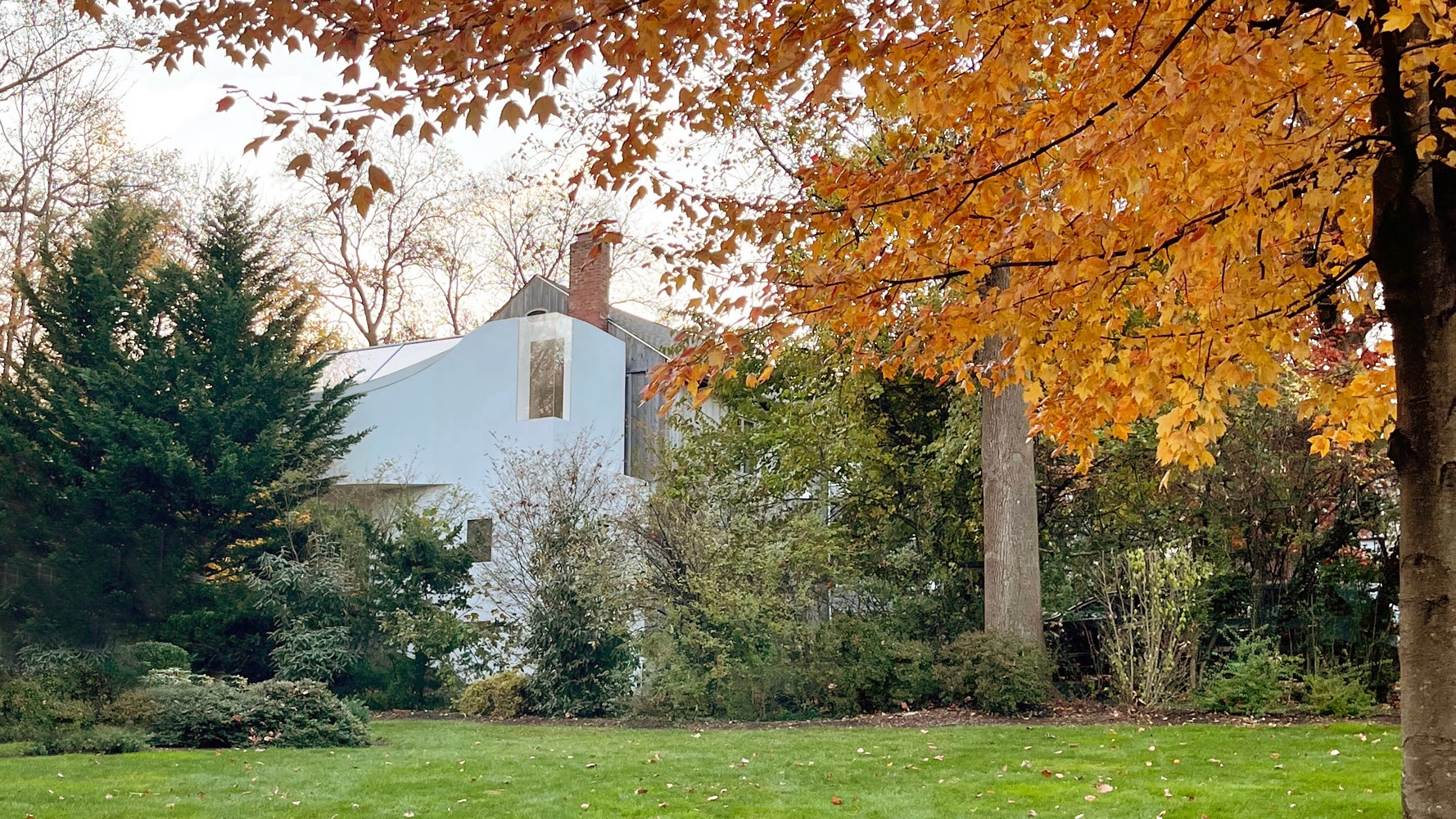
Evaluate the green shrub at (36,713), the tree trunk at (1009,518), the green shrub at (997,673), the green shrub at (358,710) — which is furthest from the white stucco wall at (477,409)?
the green shrub at (36,713)

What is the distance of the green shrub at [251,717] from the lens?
1077 centimetres

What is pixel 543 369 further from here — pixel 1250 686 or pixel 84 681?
pixel 1250 686

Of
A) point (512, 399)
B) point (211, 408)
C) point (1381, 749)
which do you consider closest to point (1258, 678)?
point (1381, 749)

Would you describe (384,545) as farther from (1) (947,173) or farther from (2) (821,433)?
(1) (947,173)

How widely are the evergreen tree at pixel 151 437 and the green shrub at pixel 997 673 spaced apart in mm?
10533

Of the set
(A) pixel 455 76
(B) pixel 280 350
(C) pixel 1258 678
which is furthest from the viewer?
(B) pixel 280 350

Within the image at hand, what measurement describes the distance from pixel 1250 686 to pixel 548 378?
41.7 ft

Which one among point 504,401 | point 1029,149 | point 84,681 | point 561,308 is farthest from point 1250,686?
point 561,308

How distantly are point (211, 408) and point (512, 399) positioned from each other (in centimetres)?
474

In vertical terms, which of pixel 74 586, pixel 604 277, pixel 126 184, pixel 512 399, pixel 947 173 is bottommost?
pixel 74 586

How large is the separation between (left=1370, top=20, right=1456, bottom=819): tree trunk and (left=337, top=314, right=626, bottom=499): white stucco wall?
51.1 ft

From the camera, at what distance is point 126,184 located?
22297 millimetres

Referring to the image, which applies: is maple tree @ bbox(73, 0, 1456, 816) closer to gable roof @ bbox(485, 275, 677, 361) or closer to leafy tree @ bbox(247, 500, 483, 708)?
leafy tree @ bbox(247, 500, 483, 708)

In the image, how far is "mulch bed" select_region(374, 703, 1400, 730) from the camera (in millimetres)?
10406
